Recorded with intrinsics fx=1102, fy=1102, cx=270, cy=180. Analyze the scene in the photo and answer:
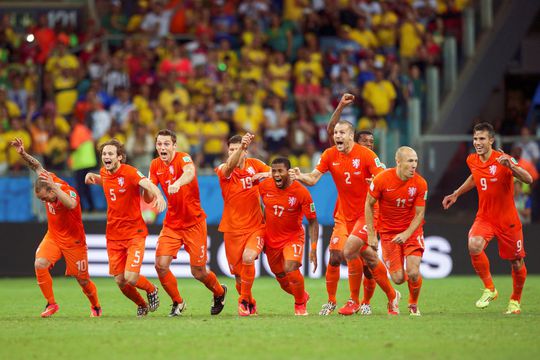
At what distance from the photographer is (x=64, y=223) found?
573 inches

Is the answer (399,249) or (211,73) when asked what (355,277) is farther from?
(211,73)

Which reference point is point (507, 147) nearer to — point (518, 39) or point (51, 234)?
point (518, 39)

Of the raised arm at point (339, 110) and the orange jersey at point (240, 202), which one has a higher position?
the raised arm at point (339, 110)

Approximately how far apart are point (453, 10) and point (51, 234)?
49.4ft

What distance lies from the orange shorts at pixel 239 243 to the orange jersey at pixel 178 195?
52 centimetres

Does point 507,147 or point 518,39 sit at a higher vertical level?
point 518,39

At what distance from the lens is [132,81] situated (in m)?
25.4

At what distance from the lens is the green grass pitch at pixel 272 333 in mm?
10578

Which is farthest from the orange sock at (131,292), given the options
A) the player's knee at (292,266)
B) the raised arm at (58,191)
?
the player's knee at (292,266)

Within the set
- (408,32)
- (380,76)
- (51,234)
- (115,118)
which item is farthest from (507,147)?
(51,234)

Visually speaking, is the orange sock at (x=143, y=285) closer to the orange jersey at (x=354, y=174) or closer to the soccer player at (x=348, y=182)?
the soccer player at (x=348, y=182)

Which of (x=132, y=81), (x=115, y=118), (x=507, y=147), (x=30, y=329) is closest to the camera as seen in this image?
(x=30, y=329)

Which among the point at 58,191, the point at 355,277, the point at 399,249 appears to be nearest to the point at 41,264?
the point at 58,191

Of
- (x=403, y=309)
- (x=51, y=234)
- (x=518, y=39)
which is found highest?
(x=518, y=39)
